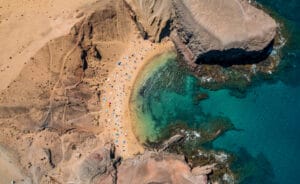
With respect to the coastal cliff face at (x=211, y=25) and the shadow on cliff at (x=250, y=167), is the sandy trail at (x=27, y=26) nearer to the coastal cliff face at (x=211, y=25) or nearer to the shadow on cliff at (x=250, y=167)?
the coastal cliff face at (x=211, y=25)

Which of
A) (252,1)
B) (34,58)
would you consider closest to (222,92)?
(252,1)

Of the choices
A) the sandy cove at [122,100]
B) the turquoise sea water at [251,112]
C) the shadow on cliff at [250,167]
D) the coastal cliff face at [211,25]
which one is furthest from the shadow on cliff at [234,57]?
the shadow on cliff at [250,167]

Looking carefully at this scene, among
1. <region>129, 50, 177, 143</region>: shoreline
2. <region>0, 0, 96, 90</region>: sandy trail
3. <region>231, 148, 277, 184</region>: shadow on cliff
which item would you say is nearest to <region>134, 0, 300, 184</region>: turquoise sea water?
<region>231, 148, 277, 184</region>: shadow on cliff

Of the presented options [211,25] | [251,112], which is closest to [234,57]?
[211,25]

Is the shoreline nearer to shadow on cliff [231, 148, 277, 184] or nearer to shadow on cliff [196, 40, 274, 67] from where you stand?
shadow on cliff [196, 40, 274, 67]

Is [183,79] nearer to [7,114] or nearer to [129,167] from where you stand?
[129,167]
